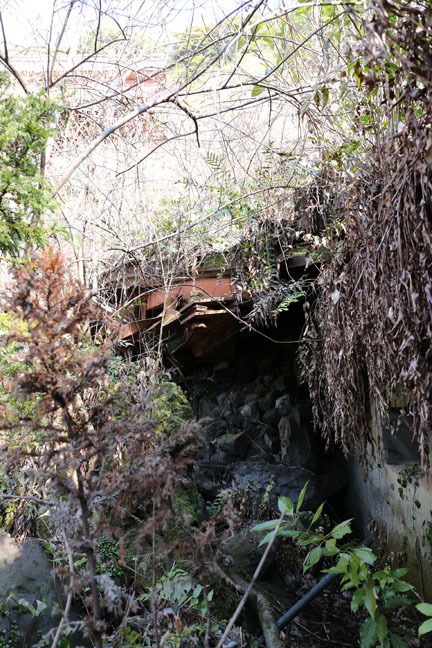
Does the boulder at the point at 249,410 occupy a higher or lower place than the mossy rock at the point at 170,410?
lower

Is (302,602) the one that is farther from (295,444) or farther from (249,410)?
(249,410)

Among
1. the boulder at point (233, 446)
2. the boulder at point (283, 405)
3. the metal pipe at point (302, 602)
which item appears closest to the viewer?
the metal pipe at point (302, 602)

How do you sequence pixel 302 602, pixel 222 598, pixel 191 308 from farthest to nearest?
pixel 191 308
pixel 222 598
pixel 302 602

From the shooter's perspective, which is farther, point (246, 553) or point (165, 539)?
point (246, 553)

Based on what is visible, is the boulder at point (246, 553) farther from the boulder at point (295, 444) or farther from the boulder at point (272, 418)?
the boulder at point (272, 418)

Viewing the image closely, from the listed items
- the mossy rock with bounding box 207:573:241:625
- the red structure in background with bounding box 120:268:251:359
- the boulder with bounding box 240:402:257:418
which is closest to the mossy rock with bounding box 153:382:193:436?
the red structure in background with bounding box 120:268:251:359

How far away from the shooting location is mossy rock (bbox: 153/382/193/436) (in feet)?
15.3

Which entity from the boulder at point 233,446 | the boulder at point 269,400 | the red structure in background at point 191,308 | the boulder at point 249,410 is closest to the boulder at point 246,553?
the boulder at point 233,446

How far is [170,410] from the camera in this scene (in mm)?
4930

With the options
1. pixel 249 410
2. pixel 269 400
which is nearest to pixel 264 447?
pixel 249 410

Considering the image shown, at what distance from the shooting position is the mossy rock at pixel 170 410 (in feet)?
15.3

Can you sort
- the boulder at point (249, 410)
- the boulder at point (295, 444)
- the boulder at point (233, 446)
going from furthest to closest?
1. the boulder at point (249, 410)
2. the boulder at point (233, 446)
3. the boulder at point (295, 444)

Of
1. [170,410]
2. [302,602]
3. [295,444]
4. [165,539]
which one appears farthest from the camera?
[295,444]

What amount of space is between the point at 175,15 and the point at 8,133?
6.15ft
